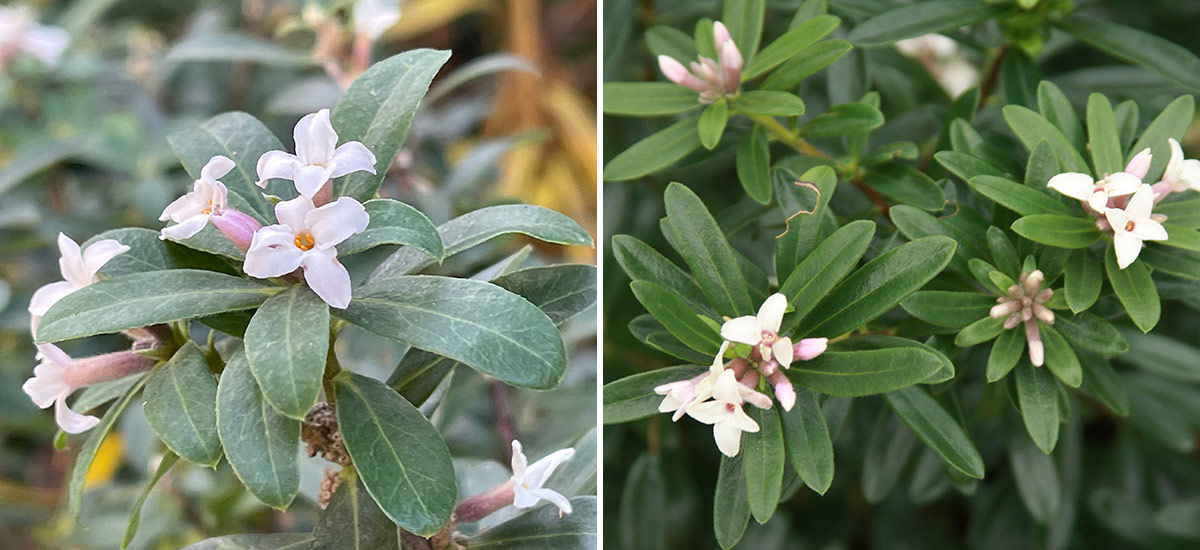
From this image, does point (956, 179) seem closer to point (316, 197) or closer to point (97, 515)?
point (316, 197)

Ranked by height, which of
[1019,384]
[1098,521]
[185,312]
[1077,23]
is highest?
[1077,23]

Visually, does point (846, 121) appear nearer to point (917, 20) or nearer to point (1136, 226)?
point (917, 20)

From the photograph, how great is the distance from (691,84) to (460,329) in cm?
36

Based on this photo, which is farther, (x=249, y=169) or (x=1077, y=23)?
A: (x=1077, y=23)

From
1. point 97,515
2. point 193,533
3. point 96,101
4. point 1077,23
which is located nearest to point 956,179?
point 1077,23

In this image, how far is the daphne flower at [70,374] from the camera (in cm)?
68

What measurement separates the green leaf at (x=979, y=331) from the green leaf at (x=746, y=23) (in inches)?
11.8

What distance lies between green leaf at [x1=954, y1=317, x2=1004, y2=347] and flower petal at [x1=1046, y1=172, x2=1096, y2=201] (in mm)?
104

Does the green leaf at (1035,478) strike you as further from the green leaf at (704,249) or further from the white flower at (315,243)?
the white flower at (315,243)

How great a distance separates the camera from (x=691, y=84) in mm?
848

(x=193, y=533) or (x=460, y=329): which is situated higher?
Result: (x=460, y=329)

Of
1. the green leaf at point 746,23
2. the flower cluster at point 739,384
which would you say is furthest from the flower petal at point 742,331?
the green leaf at point 746,23

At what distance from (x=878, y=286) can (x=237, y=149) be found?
18.7 inches

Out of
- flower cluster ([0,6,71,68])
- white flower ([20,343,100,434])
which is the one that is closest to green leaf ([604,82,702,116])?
white flower ([20,343,100,434])
